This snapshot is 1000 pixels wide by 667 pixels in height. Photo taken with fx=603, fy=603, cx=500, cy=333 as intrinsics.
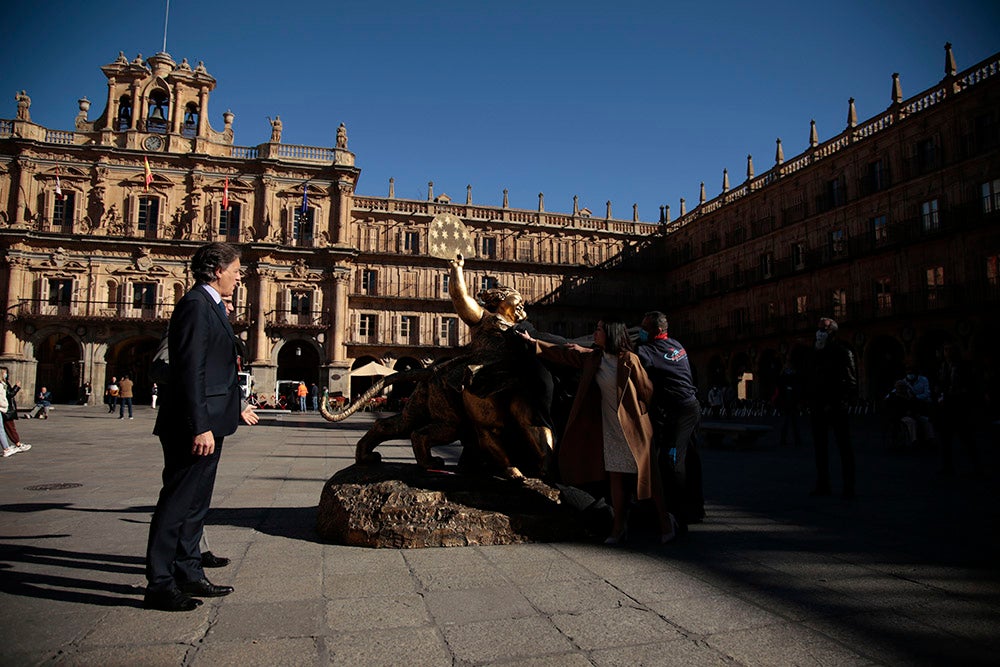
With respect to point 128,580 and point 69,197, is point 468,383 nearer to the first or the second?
point 128,580

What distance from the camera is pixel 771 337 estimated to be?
99.6ft

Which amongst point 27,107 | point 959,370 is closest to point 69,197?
point 27,107

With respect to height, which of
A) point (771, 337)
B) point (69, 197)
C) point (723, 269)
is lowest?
point (771, 337)

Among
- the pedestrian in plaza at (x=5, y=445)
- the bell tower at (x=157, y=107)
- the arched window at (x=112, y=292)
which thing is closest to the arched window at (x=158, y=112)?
the bell tower at (x=157, y=107)

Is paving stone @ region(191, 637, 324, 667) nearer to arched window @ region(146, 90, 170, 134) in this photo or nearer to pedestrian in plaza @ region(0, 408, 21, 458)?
pedestrian in plaza @ region(0, 408, 21, 458)

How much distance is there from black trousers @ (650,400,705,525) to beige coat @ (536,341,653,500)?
1.36 feet

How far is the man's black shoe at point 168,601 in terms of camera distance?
2.52 m

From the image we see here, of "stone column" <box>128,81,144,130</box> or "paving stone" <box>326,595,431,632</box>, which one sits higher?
"stone column" <box>128,81,144,130</box>

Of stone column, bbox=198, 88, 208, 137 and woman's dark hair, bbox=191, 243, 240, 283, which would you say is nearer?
woman's dark hair, bbox=191, 243, 240, 283

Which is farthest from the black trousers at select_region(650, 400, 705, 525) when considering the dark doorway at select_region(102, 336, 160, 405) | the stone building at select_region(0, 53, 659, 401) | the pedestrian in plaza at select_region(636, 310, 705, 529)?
the dark doorway at select_region(102, 336, 160, 405)

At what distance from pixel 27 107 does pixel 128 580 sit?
129 feet

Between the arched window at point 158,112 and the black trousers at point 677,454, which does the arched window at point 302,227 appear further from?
the black trousers at point 677,454

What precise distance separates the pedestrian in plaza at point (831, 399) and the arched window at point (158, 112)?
38.3 m

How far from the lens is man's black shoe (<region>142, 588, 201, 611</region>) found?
8.27 ft
